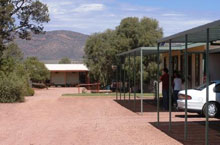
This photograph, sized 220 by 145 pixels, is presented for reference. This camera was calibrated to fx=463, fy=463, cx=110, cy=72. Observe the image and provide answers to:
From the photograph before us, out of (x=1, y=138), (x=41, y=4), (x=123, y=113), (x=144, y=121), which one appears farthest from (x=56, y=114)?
(x=41, y=4)

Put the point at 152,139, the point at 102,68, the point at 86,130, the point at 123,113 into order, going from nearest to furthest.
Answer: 1. the point at 152,139
2. the point at 86,130
3. the point at 123,113
4. the point at 102,68

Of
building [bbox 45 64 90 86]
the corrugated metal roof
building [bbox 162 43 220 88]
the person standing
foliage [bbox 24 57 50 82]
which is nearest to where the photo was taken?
the person standing

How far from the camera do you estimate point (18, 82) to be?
1018 inches

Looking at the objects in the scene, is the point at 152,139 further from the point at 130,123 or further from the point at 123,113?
the point at 123,113

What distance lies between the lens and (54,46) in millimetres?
142375

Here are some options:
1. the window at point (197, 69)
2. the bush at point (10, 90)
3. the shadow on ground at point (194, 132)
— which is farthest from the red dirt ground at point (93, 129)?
the bush at point (10, 90)

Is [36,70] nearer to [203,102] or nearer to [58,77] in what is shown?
[58,77]

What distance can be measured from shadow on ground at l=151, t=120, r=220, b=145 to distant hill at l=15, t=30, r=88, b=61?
112 m

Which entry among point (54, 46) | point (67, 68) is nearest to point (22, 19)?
point (67, 68)

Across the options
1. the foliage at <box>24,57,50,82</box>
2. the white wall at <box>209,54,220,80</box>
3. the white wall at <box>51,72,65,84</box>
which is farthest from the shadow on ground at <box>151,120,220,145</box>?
the white wall at <box>51,72,65,84</box>

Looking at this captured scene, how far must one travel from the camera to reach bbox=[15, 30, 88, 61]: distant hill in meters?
134

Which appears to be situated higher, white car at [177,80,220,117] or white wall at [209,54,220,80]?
white wall at [209,54,220,80]

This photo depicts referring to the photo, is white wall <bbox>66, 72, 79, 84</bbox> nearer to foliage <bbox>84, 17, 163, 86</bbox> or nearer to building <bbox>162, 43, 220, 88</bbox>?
foliage <bbox>84, 17, 163, 86</bbox>

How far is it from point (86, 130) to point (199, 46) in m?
10.3
